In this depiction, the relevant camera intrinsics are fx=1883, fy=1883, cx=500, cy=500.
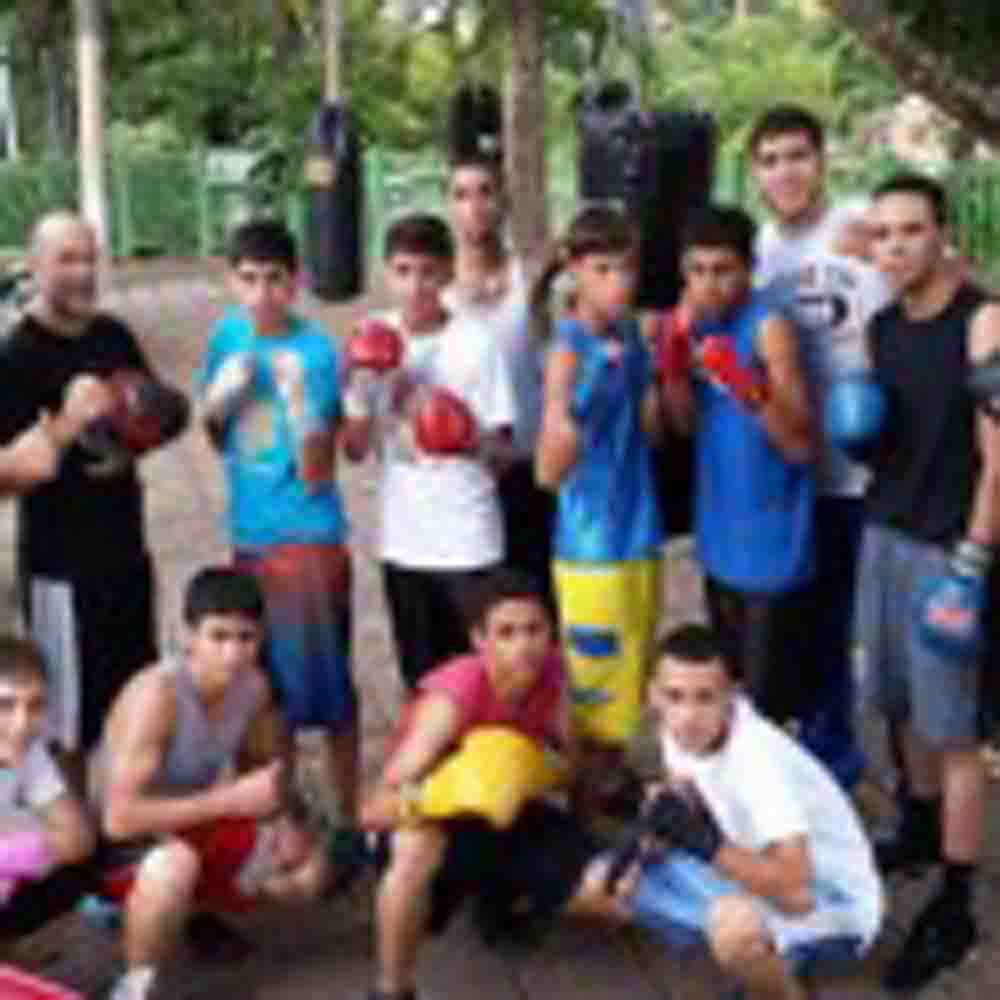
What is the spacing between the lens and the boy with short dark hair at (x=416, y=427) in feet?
15.2

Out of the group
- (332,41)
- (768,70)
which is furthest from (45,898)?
(768,70)

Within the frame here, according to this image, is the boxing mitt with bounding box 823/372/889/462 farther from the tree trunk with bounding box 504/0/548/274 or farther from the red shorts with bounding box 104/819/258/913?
the tree trunk with bounding box 504/0/548/274

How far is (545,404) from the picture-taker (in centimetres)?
461

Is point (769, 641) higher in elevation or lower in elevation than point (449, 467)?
lower

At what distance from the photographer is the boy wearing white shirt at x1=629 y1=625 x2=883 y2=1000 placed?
3.76 metres

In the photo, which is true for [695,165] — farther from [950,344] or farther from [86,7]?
[86,7]

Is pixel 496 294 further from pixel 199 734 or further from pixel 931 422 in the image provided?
pixel 199 734

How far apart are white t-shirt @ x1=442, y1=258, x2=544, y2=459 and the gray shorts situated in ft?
2.98

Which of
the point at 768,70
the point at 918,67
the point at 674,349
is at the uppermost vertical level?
the point at 768,70

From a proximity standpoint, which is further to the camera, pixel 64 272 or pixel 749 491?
pixel 749 491

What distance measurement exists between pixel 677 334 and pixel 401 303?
70 cm

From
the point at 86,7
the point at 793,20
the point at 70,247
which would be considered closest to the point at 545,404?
the point at 70,247

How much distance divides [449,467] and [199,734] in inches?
36.9

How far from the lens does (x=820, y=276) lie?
464 centimetres
